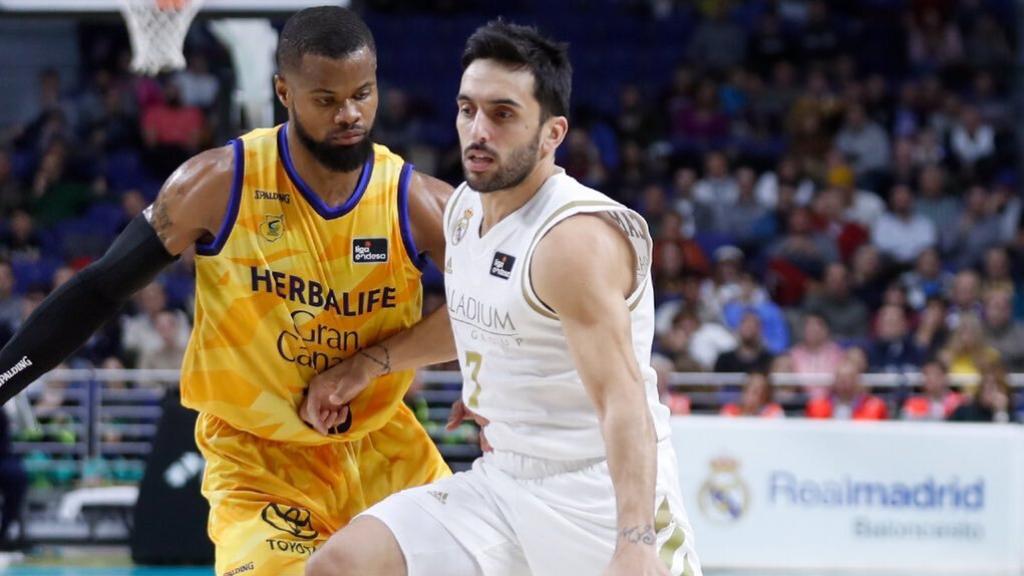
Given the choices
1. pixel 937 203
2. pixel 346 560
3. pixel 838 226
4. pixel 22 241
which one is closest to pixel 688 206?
pixel 838 226

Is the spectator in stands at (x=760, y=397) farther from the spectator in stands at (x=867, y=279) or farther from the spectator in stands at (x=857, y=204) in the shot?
the spectator in stands at (x=857, y=204)

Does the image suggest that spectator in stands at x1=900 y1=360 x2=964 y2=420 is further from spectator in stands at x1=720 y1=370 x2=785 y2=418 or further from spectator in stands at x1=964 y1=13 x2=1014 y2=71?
spectator in stands at x1=964 y1=13 x2=1014 y2=71

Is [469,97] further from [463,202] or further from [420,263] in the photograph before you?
[420,263]

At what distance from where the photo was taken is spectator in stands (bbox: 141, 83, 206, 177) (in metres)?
15.4

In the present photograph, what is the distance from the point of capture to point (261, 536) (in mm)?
4473

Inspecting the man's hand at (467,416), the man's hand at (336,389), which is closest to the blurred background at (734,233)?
the man's hand at (336,389)

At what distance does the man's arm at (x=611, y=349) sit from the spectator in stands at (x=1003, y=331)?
31.8 feet

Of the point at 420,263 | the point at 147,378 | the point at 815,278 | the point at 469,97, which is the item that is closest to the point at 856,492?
the point at 815,278

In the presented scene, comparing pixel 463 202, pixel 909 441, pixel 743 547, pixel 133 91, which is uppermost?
pixel 463 202

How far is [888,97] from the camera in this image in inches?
667

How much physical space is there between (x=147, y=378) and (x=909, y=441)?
5.65 meters

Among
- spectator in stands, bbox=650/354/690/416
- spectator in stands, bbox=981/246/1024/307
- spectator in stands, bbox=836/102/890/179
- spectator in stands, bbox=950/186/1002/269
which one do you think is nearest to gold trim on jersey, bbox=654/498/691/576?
spectator in stands, bbox=650/354/690/416

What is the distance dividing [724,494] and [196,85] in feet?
26.1

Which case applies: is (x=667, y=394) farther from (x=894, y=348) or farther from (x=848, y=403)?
(x=894, y=348)
